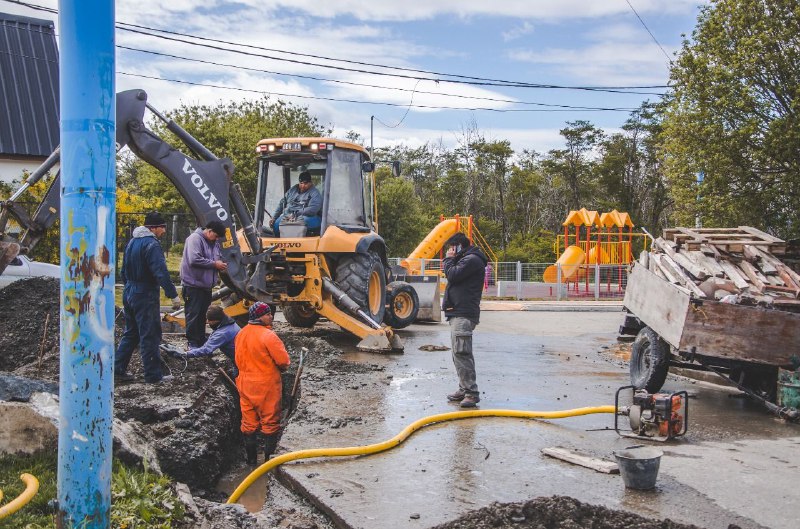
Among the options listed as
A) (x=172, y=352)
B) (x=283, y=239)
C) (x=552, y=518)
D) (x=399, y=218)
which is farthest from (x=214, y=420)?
(x=399, y=218)

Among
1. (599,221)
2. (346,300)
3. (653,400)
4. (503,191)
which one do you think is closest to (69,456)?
(653,400)

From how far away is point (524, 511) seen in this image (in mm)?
4348

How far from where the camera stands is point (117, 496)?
414 cm

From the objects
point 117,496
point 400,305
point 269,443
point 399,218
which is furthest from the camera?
point 399,218

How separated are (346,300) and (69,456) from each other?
775 centimetres

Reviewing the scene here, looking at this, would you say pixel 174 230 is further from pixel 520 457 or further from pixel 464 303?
pixel 520 457

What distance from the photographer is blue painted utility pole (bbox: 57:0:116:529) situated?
3309mm

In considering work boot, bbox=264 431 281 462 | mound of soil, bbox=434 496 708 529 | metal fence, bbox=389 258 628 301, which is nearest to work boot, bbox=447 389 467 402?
work boot, bbox=264 431 281 462

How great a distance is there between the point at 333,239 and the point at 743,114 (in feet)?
37.3

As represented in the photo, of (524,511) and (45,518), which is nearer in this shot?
(45,518)

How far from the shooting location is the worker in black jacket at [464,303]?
306 inches

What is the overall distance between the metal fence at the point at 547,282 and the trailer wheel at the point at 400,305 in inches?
519

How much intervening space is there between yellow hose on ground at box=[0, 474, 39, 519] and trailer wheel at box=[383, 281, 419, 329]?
10.2m

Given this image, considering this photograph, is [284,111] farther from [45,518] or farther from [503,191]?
[45,518]
